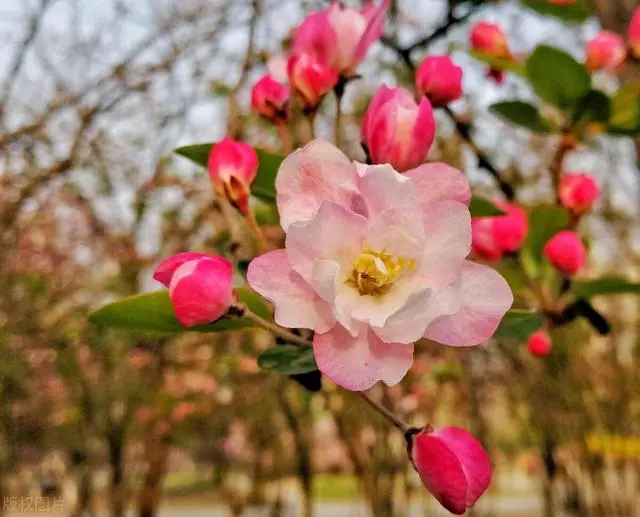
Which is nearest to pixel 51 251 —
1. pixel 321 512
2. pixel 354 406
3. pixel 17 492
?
pixel 17 492

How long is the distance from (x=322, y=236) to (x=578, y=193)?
525 millimetres

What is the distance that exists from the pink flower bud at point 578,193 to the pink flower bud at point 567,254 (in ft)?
0.15

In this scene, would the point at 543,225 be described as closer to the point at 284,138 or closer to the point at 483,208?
the point at 483,208

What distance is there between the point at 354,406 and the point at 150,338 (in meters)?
0.71

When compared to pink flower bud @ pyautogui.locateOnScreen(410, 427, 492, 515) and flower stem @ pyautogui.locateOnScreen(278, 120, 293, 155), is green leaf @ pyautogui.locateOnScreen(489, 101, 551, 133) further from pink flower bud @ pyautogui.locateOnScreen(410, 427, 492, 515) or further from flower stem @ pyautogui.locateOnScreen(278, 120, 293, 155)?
pink flower bud @ pyautogui.locateOnScreen(410, 427, 492, 515)

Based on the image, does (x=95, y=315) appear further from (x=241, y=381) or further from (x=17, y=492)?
(x=17, y=492)

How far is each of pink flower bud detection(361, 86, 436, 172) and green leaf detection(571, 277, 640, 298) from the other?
0.35 m

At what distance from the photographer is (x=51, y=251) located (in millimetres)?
2732

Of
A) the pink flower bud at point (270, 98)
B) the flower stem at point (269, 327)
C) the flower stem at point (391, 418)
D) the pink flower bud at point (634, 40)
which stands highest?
the pink flower bud at point (270, 98)

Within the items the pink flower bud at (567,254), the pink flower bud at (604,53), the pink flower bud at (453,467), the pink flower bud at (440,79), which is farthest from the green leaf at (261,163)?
the pink flower bud at (604,53)

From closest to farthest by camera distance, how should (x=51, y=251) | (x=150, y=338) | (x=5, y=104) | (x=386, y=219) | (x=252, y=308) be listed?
(x=386, y=219) → (x=252, y=308) → (x=5, y=104) → (x=150, y=338) → (x=51, y=251)

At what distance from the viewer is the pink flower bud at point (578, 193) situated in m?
0.84

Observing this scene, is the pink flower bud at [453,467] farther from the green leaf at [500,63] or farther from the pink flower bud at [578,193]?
the green leaf at [500,63]

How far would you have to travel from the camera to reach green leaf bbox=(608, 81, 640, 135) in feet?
3.06
